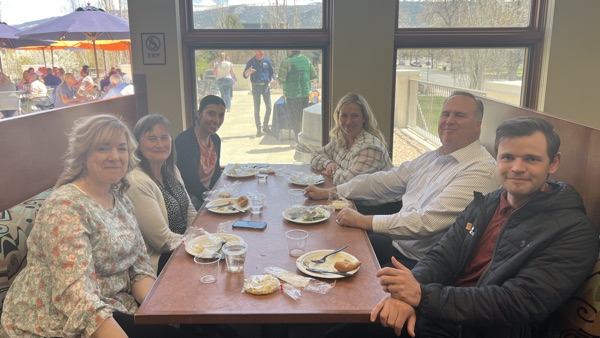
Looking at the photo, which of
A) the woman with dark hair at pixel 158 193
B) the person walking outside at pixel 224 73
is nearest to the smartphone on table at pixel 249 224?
the woman with dark hair at pixel 158 193

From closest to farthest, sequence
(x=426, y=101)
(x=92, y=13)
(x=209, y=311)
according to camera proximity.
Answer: (x=209, y=311) → (x=426, y=101) → (x=92, y=13)

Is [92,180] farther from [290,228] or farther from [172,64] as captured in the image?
[172,64]

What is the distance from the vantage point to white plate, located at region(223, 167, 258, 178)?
10.1 feet

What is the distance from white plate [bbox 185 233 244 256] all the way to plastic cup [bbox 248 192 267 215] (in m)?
0.40

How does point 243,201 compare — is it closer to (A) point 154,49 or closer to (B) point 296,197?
(B) point 296,197

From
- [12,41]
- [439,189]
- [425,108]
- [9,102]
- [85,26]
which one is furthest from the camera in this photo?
[12,41]

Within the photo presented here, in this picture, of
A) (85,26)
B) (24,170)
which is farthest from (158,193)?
(85,26)

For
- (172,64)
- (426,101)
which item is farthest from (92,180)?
(426,101)

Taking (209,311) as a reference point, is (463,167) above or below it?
above

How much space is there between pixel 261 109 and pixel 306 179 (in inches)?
54.9

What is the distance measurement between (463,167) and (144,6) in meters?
2.76

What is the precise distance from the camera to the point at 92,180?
1.72m

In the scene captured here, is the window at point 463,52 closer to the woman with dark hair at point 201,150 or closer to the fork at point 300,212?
the woman with dark hair at point 201,150

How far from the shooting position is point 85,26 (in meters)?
5.21
